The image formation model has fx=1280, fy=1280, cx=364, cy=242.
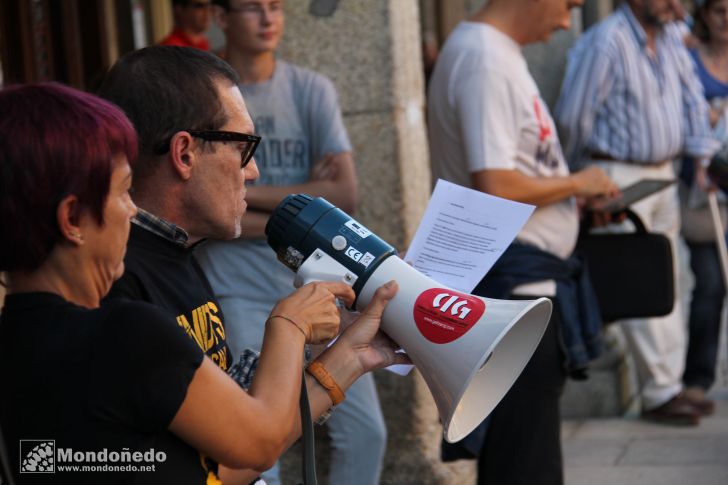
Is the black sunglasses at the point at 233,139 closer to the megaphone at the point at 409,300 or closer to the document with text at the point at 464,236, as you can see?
the megaphone at the point at 409,300

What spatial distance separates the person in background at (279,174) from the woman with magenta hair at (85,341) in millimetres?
2233

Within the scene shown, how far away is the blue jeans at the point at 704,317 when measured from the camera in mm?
6453

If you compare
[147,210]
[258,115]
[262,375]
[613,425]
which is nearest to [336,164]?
[258,115]

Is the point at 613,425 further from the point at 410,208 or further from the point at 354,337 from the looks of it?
the point at 354,337

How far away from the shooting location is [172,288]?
7.19 feet

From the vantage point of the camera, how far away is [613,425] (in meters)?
6.39

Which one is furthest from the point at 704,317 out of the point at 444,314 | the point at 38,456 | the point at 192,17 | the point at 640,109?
the point at 38,456

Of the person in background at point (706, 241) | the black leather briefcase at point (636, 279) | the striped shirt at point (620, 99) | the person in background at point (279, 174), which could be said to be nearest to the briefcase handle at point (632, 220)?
the black leather briefcase at point (636, 279)

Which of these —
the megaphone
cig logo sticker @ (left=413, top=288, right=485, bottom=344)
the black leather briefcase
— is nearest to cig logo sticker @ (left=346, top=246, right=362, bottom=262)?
the megaphone

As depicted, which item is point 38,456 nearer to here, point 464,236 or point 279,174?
point 464,236

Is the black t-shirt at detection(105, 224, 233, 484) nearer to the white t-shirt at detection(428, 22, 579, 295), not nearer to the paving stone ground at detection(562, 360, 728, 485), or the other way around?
the white t-shirt at detection(428, 22, 579, 295)

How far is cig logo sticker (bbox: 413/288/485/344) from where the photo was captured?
218cm

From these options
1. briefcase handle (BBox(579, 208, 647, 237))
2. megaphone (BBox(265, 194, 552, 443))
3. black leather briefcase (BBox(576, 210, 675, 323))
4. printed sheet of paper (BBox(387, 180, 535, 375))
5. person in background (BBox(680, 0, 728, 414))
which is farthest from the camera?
person in background (BBox(680, 0, 728, 414))

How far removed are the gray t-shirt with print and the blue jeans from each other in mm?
2872
